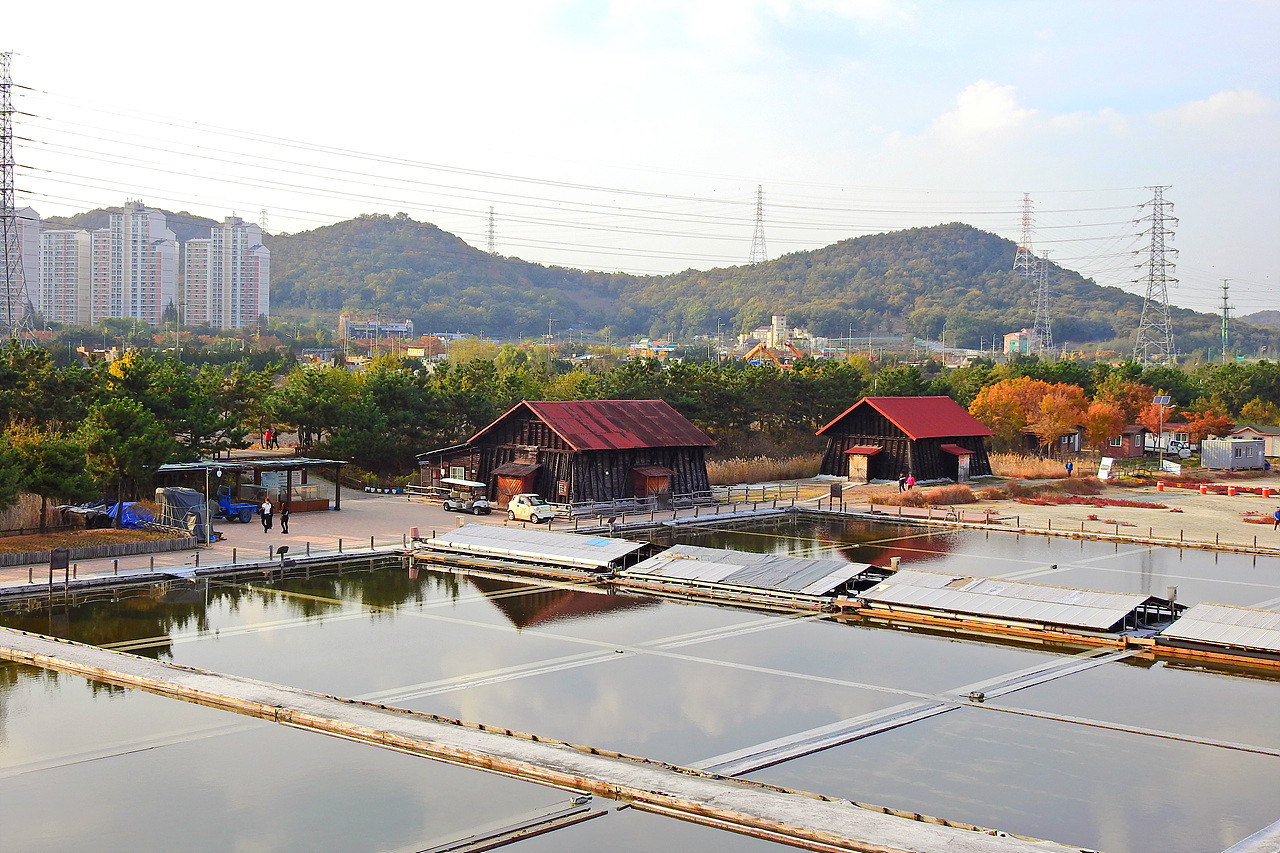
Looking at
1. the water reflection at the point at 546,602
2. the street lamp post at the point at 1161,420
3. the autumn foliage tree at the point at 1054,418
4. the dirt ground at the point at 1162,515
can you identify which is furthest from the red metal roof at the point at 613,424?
the street lamp post at the point at 1161,420

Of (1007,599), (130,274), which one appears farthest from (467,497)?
(130,274)

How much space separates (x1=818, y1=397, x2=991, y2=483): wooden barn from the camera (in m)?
58.3

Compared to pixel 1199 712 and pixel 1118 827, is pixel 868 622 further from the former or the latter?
pixel 1118 827

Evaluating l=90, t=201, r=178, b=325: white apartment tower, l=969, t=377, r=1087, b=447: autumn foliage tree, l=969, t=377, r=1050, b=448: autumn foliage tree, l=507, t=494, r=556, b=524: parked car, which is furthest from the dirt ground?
l=90, t=201, r=178, b=325: white apartment tower

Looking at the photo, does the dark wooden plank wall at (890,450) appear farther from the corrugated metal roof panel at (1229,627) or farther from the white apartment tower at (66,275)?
the white apartment tower at (66,275)

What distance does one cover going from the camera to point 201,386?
50.2 metres

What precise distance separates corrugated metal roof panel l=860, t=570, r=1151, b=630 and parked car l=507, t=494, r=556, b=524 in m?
15.1

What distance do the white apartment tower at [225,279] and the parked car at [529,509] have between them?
144m

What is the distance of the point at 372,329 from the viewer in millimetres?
175000

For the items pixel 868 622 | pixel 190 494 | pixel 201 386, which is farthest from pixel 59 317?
pixel 868 622

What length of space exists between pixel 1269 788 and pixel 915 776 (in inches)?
192

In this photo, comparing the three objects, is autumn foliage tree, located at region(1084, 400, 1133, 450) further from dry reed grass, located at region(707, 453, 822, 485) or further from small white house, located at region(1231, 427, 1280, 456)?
dry reed grass, located at region(707, 453, 822, 485)

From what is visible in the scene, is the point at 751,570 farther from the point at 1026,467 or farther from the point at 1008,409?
the point at 1008,409

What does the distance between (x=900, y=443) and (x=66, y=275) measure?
142629mm
